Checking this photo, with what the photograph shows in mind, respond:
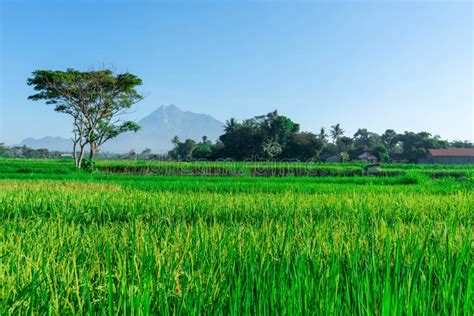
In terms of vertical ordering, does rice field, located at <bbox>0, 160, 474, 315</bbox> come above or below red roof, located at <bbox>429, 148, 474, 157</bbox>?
below

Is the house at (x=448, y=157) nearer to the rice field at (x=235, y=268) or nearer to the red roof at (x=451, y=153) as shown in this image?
the red roof at (x=451, y=153)

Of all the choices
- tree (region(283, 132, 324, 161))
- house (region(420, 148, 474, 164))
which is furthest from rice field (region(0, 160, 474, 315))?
house (region(420, 148, 474, 164))

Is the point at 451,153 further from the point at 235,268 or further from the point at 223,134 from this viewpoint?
the point at 235,268

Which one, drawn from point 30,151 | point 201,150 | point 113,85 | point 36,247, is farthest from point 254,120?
point 30,151

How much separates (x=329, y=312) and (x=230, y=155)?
42986 mm

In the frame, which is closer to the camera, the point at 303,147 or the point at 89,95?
the point at 89,95

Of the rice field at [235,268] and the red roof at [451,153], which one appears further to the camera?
the red roof at [451,153]

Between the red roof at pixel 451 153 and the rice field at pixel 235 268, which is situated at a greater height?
the red roof at pixel 451 153

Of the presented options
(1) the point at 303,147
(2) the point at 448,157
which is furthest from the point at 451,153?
(1) the point at 303,147

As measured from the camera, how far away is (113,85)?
24.8 metres

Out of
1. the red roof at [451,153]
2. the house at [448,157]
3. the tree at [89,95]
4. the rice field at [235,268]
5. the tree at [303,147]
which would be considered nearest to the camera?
the rice field at [235,268]

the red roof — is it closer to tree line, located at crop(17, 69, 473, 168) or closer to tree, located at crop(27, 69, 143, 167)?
tree line, located at crop(17, 69, 473, 168)

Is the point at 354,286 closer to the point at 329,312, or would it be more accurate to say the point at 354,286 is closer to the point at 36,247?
the point at 329,312

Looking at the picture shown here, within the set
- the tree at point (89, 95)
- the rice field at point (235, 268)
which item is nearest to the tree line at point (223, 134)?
the tree at point (89, 95)
